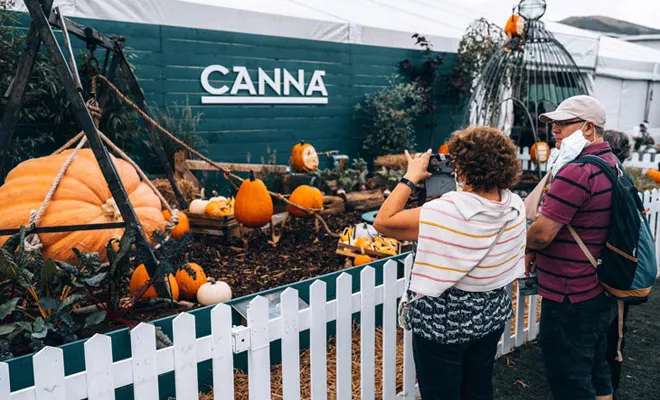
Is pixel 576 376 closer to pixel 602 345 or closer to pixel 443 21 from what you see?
pixel 602 345

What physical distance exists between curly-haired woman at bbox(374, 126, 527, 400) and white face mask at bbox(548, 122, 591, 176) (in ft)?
1.70

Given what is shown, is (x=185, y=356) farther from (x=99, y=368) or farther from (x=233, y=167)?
(x=233, y=167)

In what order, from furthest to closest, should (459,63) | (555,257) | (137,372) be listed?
(459,63)
(555,257)
(137,372)

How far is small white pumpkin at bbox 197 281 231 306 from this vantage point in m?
3.69

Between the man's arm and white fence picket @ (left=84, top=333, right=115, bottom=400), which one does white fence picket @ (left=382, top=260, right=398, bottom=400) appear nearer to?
the man's arm

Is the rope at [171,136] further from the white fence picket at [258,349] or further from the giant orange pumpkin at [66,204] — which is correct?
the white fence picket at [258,349]

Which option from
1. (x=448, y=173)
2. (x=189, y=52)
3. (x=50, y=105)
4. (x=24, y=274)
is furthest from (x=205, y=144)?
(x=448, y=173)

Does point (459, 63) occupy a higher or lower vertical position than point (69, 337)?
higher

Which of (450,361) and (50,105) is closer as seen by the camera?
(450,361)

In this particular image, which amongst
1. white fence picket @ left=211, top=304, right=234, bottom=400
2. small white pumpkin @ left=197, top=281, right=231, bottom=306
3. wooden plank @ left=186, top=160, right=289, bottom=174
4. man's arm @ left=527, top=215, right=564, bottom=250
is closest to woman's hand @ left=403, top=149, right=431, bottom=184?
man's arm @ left=527, top=215, right=564, bottom=250

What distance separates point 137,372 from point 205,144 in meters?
5.60

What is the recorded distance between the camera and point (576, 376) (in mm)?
2576

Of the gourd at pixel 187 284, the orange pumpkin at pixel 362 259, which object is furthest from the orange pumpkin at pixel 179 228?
the orange pumpkin at pixel 362 259

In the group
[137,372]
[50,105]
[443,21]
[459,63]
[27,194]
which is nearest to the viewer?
[137,372]
